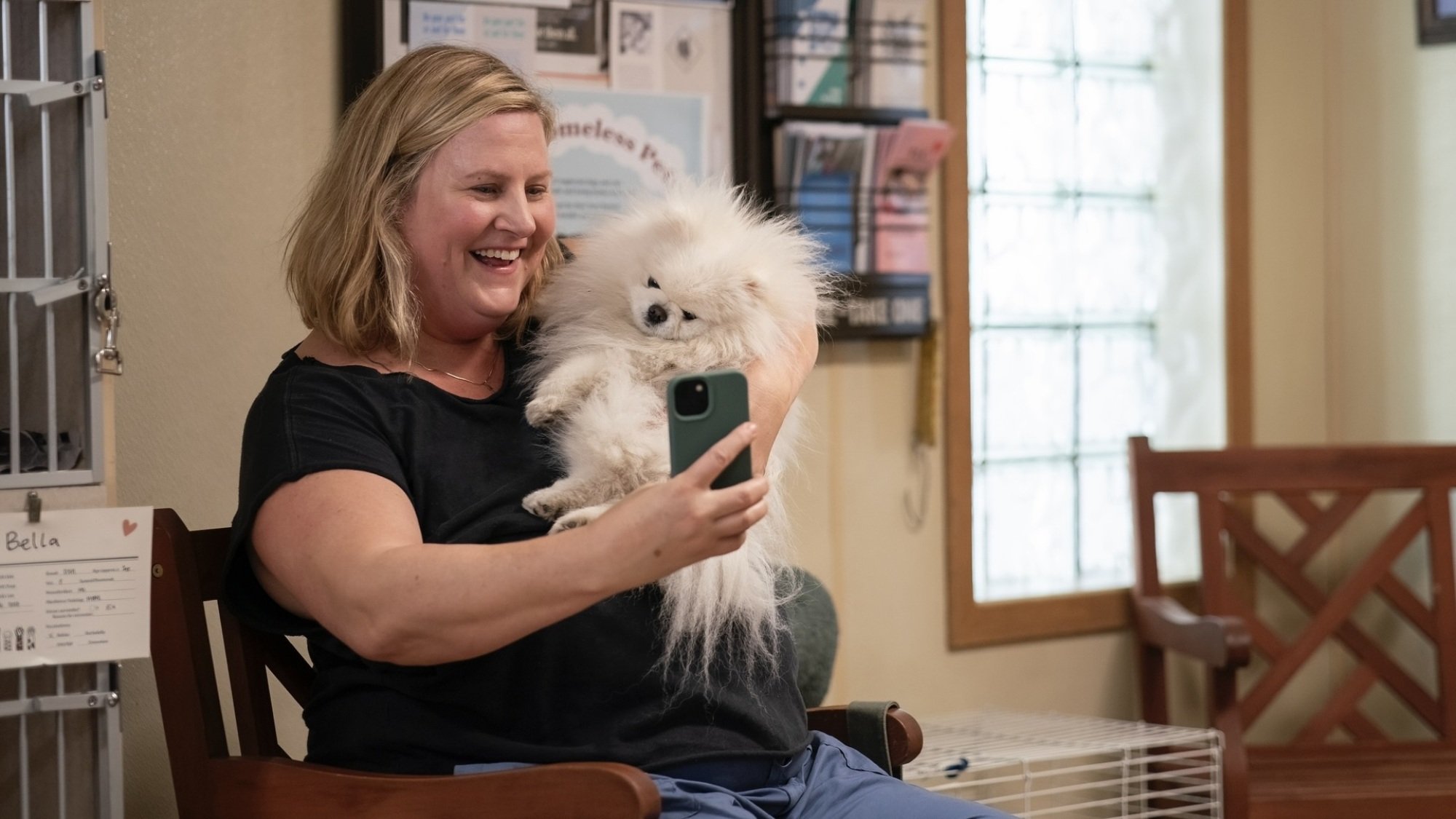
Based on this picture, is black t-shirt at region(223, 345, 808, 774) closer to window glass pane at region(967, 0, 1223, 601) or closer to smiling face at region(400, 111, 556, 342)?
smiling face at region(400, 111, 556, 342)

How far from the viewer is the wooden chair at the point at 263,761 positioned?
1329mm

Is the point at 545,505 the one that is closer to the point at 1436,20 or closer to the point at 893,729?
the point at 893,729

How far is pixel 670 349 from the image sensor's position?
1.64 metres

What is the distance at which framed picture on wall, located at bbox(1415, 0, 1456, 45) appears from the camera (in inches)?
120

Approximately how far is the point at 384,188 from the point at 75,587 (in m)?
0.55

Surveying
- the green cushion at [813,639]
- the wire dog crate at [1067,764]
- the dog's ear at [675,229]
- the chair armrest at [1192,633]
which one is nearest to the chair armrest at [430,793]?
the dog's ear at [675,229]

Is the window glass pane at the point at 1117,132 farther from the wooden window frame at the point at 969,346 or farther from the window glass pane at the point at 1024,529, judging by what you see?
the window glass pane at the point at 1024,529

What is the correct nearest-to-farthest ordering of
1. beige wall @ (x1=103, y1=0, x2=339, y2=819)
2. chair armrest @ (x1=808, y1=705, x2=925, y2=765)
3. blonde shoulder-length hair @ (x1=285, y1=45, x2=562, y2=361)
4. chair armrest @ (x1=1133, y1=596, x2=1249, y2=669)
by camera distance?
blonde shoulder-length hair @ (x1=285, y1=45, x2=562, y2=361) < chair armrest @ (x1=808, y1=705, x2=925, y2=765) < beige wall @ (x1=103, y1=0, x2=339, y2=819) < chair armrest @ (x1=1133, y1=596, x2=1249, y2=669)

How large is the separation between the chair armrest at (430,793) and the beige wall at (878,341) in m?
0.75

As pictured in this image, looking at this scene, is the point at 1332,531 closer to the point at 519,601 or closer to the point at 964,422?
the point at 964,422

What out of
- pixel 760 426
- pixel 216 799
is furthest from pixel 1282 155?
pixel 216 799

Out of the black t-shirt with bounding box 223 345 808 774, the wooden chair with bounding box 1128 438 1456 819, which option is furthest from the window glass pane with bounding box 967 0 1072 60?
the black t-shirt with bounding box 223 345 808 774

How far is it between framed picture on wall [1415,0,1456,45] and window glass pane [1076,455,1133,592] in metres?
1.14

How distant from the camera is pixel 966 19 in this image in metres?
2.94
